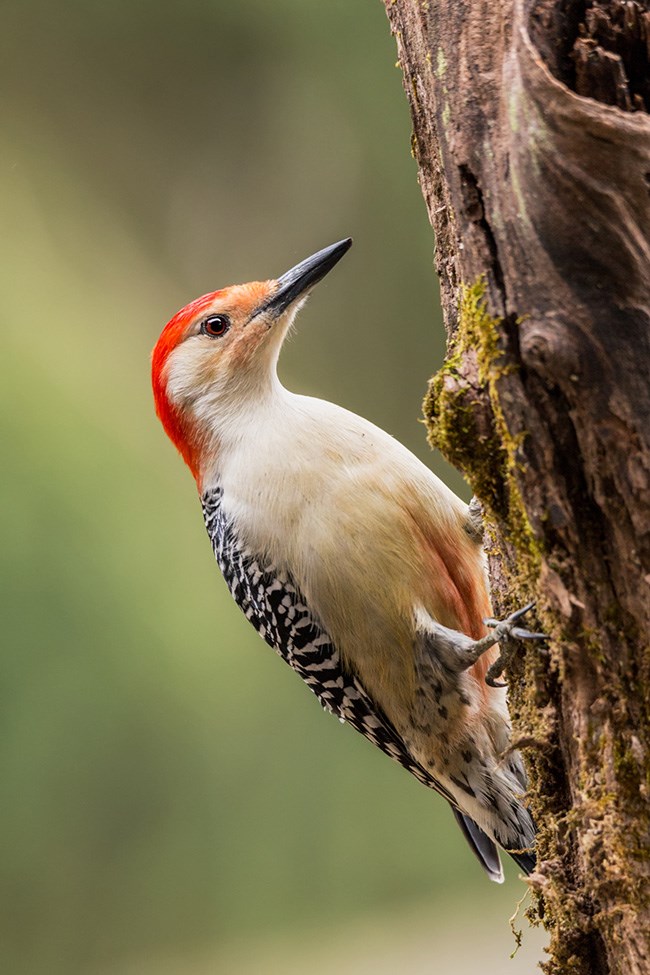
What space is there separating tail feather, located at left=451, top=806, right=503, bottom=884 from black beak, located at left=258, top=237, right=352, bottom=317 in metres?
1.78

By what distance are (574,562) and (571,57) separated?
2.87 feet

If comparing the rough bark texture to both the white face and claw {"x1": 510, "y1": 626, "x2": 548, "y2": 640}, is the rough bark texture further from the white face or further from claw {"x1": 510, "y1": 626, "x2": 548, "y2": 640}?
the white face

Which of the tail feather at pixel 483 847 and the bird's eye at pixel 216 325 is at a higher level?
the bird's eye at pixel 216 325

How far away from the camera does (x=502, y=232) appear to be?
1686mm

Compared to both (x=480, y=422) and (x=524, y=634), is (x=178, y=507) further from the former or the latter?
(x=480, y=422)

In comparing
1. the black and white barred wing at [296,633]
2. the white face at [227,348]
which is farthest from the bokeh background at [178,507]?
the black and white barred wing at [296,633]

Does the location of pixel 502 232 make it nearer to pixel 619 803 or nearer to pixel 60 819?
pixel 619 803

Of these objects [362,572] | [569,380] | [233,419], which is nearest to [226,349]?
[233,419]

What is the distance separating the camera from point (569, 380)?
159cm

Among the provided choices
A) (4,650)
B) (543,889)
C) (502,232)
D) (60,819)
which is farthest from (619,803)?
(60,819)

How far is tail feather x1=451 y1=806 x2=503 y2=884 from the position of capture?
10.2 feet

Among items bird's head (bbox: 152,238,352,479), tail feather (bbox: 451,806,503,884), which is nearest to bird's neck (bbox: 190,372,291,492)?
bird's head (bbox: 152,238,352,479)

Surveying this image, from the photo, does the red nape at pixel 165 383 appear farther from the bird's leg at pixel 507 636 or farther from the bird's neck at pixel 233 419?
the bird's leg at pixel 507 636

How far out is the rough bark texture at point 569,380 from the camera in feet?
5.20
